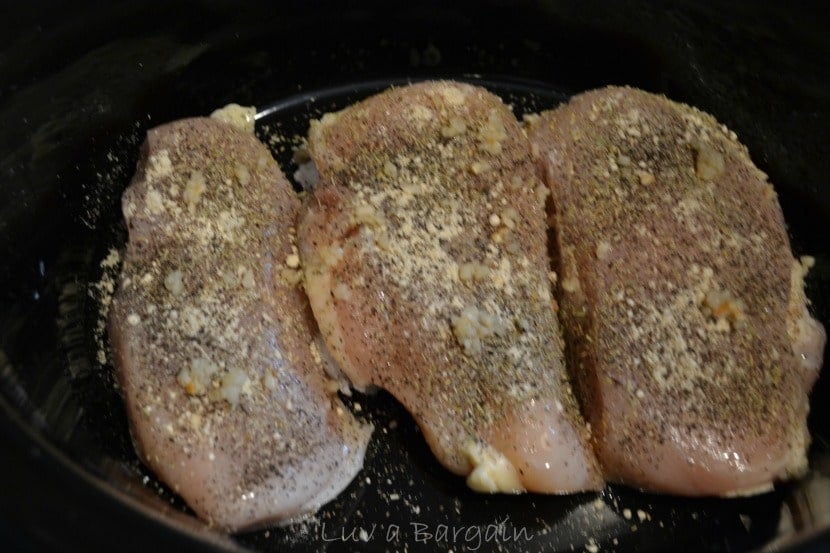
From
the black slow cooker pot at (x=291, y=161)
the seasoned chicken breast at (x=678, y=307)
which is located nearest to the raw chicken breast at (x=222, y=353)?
the black slow cooker pot at (x=291, y=161)

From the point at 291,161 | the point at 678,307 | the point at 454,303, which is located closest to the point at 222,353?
the point at 454,303

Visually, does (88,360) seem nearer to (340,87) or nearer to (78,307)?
(78,307)

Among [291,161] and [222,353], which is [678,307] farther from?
[291,161]

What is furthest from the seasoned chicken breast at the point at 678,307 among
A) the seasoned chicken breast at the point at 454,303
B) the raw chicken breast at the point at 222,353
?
the raw chicken breast at the point at 222,353

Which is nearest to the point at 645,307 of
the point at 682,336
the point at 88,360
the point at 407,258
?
the point at 682,336

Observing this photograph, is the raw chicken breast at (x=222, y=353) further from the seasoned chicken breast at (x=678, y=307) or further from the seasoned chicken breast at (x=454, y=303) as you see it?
A: the seasoned chicken breast at (x=678, y=307)
